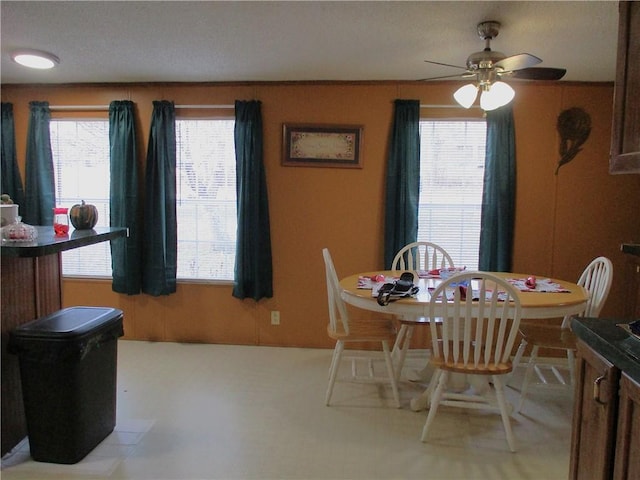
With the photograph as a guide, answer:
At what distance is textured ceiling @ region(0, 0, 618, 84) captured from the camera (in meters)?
2.27

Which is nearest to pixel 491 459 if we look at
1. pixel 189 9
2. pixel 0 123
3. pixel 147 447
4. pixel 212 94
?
pixel 147 447

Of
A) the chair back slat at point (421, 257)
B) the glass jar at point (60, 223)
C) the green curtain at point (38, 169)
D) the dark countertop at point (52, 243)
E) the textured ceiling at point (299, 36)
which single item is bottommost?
the chair back slat at point (421, 257)

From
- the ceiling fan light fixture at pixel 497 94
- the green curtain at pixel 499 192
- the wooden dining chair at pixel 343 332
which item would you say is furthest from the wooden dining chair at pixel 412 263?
the ceiling fan light fixture at pixel 497 94

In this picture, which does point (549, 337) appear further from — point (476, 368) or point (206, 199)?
point (206, 199)

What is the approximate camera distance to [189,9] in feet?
7.54

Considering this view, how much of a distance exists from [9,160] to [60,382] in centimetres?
268

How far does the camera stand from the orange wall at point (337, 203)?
358 cm

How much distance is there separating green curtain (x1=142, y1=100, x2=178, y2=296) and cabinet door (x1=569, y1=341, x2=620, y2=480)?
319 centimetres

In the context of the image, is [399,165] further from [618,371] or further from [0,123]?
[0,123]

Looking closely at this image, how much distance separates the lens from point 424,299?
2.48 m

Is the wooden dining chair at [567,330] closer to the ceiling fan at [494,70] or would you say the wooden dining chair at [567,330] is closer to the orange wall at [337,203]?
the orange wall at [337,203]

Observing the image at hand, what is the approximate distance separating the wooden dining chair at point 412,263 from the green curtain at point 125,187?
217cm

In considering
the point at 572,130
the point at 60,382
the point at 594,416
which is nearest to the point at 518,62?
the point at 572,130

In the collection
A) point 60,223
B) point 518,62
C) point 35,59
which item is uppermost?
point 35,59
